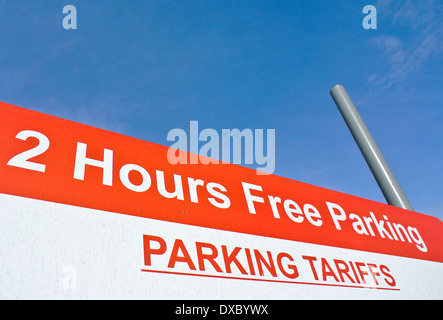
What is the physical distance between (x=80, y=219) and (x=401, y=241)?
372 centimetres

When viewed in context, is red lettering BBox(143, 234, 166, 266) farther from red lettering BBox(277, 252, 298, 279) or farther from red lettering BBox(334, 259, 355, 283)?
red lettering BBox(334, 259, 355, 283)

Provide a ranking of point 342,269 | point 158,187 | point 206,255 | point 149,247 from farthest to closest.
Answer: point 342,269
point 158,187
point 206,255
point 149,247

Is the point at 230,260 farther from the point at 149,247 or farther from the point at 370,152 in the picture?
the point at 370,152

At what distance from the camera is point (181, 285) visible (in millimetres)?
2217

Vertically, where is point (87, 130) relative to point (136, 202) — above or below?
above

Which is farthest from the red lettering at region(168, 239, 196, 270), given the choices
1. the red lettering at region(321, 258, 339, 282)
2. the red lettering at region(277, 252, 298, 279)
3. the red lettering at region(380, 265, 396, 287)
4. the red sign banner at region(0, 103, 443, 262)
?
the red lettering at region(380, 265, 396, 287)

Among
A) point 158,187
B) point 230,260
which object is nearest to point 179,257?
point 230,260

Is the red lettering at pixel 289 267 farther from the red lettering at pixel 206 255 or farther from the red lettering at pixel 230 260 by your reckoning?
the red lettering at pixel 206 255

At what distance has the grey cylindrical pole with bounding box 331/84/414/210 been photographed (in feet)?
20.1

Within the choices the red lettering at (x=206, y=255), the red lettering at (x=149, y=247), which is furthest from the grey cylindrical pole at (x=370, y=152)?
the red lettering at (x=149, y=247)

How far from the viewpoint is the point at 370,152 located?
6.57 meters
